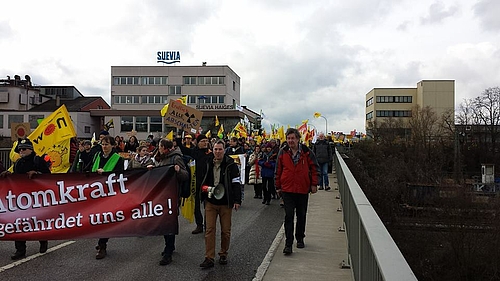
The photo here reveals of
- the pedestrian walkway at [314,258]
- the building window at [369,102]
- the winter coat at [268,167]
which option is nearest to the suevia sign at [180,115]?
the winter coat at [268,167]

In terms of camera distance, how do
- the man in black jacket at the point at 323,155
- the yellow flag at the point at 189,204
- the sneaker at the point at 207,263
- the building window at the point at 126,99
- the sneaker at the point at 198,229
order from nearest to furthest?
1. the sneaker at the point at 207,263
2. the yellow flag at the point at 189,204
3. the sneaker at the point at 198,229
4. the man in black jacket at the point at 323,155
5. the building window at the point at 126,99

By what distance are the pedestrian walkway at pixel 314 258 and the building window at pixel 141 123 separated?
6856 centimetres

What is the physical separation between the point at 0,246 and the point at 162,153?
10.8 ft

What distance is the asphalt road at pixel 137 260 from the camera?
6.20 meters

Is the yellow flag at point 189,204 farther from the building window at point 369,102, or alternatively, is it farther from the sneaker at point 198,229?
the building window at point 369,102

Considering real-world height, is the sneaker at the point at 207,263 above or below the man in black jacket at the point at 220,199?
below

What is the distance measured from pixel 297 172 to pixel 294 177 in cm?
9

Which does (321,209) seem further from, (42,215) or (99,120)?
(99,120)

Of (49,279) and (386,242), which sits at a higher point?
(386,242)

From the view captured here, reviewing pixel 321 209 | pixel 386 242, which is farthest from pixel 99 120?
pixel 386 242

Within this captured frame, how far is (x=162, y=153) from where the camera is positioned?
724 cm

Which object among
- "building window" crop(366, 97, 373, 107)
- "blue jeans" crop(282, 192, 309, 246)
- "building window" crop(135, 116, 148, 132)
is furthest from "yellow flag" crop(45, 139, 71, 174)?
"building window" crop(366, 97, 373, 107)

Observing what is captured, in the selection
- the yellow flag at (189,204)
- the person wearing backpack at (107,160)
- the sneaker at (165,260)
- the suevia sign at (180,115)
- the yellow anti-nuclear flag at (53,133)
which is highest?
the suevia sign at (180,115)

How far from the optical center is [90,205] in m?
7.00
